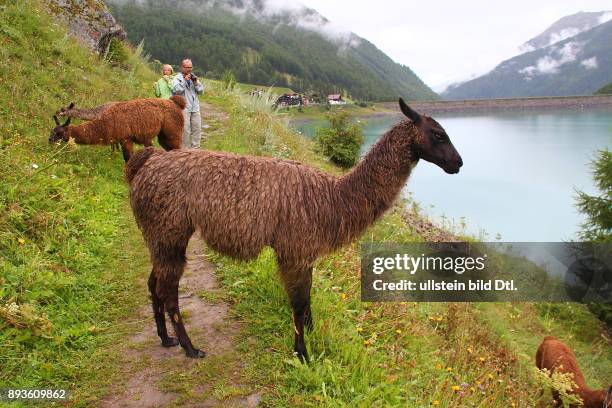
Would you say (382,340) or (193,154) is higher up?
(193,154)

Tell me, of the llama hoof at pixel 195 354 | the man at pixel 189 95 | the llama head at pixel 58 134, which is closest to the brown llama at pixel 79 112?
the llama head at pixel 58 134

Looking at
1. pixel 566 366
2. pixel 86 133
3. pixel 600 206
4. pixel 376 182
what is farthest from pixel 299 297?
pixel 600 206

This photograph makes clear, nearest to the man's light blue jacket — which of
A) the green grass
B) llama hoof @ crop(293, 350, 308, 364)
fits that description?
the green grass

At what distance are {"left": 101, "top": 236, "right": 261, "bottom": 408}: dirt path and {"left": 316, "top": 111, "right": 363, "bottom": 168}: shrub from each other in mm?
10218

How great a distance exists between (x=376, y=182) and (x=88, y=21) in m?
12.9

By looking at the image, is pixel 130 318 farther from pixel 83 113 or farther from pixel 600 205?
pixel 600 205

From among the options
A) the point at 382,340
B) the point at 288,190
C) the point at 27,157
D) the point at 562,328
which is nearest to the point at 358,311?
the point at 382,340

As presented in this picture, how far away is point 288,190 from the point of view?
3117 millimetres

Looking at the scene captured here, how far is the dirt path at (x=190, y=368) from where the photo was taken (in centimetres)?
283

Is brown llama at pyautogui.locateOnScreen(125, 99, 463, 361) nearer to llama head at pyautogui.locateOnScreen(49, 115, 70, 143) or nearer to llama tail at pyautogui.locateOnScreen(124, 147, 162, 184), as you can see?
llama tail at pyautogui.locateOnScreen(124, 147, 162, 184)

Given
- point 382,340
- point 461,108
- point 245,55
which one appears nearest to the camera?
point 382,340

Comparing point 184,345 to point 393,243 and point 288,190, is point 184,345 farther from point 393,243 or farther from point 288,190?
point 393,243

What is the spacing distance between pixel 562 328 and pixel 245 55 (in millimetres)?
122134

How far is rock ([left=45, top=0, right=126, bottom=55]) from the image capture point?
459 inches
